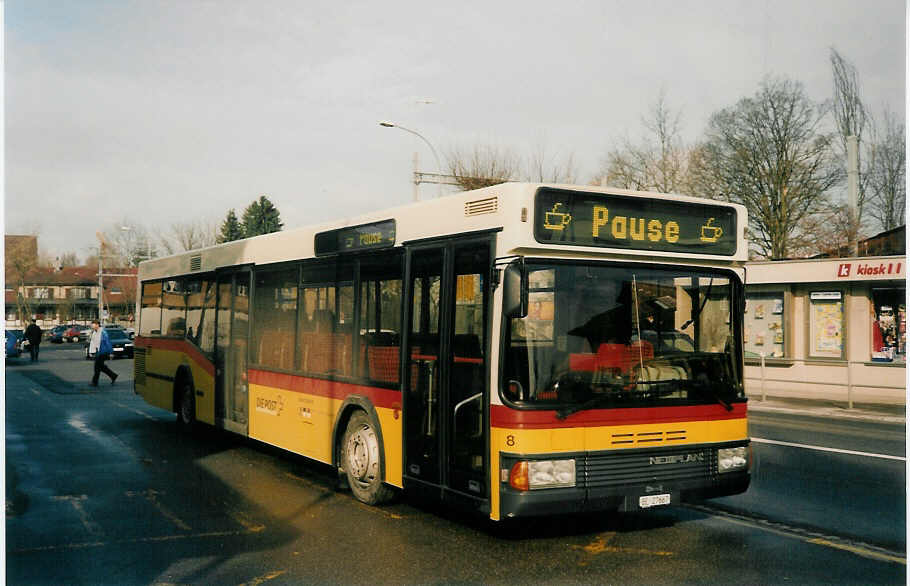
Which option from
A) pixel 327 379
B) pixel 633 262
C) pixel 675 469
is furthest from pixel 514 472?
pixel 327 379

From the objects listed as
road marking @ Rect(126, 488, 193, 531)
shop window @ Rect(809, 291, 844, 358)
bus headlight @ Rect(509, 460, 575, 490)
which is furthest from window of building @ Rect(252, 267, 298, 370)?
shop window @ Rect(809, 291, 844, 358)

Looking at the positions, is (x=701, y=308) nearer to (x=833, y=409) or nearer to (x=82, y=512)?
(x=82, y=512)

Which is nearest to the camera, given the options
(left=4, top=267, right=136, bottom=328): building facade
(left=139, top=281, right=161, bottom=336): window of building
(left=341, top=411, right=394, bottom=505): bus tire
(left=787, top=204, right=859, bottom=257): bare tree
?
(left=341, top=411, right=394, bottom=505): bus tire

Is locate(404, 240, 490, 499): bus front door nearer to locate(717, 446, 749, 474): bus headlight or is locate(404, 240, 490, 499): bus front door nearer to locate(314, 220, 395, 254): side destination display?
locate(314, 220, 395, 254): side destination display

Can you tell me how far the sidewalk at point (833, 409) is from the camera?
17578 millimetres

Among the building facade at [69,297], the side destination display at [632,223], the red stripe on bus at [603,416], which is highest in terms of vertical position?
the building facade at [69,297]

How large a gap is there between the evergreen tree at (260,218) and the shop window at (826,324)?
2762 inches

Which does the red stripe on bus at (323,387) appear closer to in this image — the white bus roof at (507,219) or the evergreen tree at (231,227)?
the white bus roof at (507,219)

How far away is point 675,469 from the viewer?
6.86 metres

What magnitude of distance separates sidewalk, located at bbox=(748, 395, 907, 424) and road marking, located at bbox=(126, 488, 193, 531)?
13056 millimetres

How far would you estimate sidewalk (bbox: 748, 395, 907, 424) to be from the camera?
57.7 feet

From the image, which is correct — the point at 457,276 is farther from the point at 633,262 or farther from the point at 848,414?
the point at 848,414

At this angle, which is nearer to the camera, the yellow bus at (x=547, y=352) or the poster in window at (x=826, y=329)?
the yellow bus at (x=547, y=352)

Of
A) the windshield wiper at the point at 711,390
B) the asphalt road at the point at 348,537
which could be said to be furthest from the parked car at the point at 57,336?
the windshield wiper at the point at 711,390
